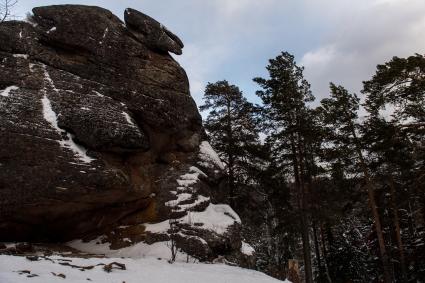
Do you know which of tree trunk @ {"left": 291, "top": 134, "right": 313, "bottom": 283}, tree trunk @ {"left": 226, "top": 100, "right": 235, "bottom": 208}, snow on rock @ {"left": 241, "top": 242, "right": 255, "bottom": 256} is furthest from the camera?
tree trunk @ {"left": 226, "top": 100, "right": 235, "bottom": 208}

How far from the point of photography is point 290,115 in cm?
2339

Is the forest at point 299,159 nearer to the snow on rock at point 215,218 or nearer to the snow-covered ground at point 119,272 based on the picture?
the snow on rock at point 215,218

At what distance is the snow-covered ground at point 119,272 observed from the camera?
25.1 feet

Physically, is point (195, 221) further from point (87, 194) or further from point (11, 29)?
point (11, 29)

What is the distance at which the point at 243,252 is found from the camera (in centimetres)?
1569

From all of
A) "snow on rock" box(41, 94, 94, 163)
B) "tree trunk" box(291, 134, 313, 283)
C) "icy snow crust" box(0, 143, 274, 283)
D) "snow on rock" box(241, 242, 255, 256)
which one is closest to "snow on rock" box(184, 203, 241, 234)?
"icy snow crust" box(0, 143, 274, 283)

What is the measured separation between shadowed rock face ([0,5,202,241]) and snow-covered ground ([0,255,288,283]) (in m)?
3.36

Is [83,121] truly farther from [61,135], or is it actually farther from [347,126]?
[347,126]

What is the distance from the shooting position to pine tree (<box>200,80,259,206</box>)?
904 inches

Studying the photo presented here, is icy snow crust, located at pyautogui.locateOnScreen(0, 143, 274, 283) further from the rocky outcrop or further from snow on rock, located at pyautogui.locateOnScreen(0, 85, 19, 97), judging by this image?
snow on rock, located at pyautogui.locateOnScreen(0, 85, 19, 97)

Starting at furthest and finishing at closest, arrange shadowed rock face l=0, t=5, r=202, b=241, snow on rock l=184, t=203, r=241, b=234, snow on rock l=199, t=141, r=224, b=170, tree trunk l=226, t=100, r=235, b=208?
tree trunk l=226, t=100, r=235, b=208 → snow on rock l=199, t=141, r=224, b=170 → snow on rock l=184, t=203, r=241, b=234 → shadowed rock face l=0, t=5, r=202, b=241

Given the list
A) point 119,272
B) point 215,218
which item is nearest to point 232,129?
point 215,218

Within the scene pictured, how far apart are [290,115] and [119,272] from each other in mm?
15952

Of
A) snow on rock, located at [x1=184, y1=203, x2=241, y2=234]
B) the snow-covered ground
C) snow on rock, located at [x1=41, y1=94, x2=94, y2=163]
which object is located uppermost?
snow on rock, located at [x1=41, y1=94, x2=94, y2=163]
